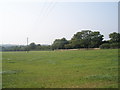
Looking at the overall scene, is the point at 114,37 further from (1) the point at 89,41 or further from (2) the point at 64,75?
(2) the point at 64,75

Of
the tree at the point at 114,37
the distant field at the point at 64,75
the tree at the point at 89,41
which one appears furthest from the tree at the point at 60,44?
the distant field at the point at 64,75

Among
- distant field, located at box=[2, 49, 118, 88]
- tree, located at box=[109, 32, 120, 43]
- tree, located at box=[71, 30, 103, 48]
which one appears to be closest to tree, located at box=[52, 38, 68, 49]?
tree, located at box=[71, 30, 103, 48]

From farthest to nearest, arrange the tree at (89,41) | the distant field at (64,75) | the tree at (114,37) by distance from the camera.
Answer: the tree at (89,41) → the tree at (114,37) → the distant field at (64,75)

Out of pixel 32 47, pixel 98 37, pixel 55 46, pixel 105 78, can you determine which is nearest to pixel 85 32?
pixel 98 37

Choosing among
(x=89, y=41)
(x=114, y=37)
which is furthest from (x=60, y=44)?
(x=114, y=37)

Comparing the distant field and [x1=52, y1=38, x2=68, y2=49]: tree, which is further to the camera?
[x1=52, y1=38, x2=68, y2=49]: tree

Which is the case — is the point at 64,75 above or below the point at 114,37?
below

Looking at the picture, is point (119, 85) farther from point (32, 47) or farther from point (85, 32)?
point (32, 47)

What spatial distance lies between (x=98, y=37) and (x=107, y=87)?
87216 millimetres

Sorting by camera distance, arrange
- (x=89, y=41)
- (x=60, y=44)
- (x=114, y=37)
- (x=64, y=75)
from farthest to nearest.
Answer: (x=60, y=44) → (x=89, y=41) → (x=114, y=37) → (x=64, y=75)

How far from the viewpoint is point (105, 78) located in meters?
13.7

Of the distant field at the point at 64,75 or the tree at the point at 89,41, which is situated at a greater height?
the tree at the point at 89,41

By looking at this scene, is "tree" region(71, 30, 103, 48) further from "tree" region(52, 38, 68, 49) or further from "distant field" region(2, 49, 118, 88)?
"distant field" region(2, 49, 118, 88)

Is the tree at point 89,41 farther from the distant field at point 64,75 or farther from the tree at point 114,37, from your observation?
the distant field at point 64,75
